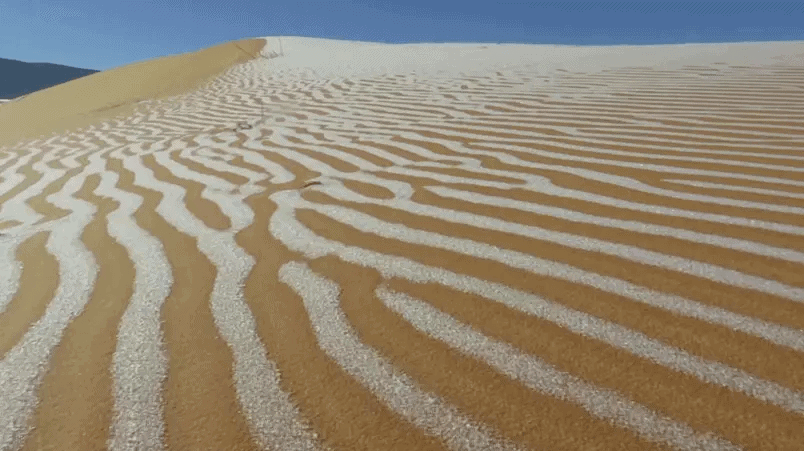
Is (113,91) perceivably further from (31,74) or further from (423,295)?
(31,74)

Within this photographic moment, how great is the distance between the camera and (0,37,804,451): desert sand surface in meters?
1.38

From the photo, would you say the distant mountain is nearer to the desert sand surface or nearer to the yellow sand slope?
the yellow sand slope

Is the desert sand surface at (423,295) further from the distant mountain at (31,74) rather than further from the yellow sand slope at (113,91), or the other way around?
the distant mountain at (31,74)

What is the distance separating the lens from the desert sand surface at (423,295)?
4.51 feet

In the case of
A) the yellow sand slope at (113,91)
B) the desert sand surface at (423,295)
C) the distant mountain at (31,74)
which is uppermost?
the desert sand surface at (423,295)

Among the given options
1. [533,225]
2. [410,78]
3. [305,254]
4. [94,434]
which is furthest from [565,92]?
[94,434]

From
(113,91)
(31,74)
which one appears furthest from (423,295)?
(31,74)

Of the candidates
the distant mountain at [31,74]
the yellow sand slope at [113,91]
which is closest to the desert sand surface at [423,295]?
the yellow sand slope at [113,91]

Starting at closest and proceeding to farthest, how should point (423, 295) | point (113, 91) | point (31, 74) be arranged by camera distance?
point (423, 295) → point (113, 91) → point (31, 74)

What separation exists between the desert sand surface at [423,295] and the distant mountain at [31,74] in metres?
117

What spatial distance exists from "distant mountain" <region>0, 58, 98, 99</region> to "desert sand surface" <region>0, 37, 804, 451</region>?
116626 mm

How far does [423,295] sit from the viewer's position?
6.49 ft

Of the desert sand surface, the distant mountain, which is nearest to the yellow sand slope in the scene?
the desert sand surface

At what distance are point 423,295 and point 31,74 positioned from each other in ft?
430
